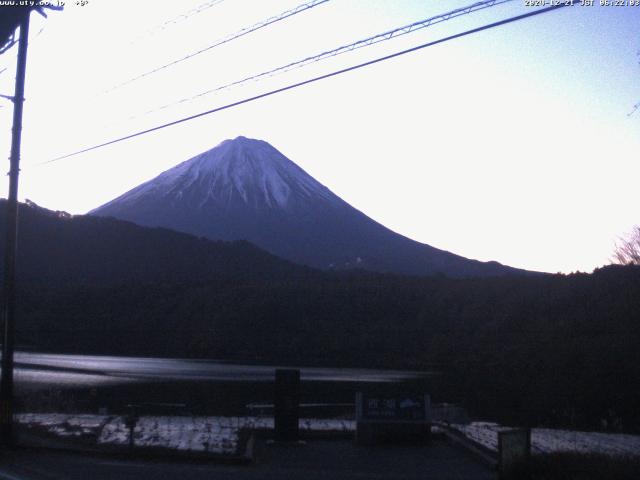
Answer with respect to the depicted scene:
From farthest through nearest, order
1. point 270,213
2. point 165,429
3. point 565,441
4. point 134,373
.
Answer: point 270,213 → point 134,373 → point 165,429 → point 565,441

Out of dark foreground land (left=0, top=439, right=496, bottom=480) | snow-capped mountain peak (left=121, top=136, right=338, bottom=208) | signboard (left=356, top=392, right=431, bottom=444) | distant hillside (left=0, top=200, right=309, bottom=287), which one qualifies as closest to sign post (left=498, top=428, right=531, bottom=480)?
dark foreground land (left=0, top=439, right=496, bottom=480)

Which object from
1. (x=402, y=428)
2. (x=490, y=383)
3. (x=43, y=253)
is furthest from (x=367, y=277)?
(x=402, y=428)

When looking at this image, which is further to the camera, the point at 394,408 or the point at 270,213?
the point at 270,213

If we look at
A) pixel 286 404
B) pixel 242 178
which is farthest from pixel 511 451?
pixel 242 178

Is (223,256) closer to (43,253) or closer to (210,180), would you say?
(43,253)

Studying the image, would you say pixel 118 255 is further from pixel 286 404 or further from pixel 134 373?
pixel 286 404

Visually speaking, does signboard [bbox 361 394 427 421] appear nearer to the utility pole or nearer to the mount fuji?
the utility pole
